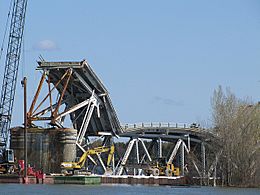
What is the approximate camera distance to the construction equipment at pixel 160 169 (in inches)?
4200

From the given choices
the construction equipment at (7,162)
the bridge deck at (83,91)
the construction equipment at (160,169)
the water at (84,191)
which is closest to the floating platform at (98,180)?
the construction equipment at (160,169)

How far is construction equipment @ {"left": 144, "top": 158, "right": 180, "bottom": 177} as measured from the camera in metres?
107

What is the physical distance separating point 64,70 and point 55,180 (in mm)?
14790

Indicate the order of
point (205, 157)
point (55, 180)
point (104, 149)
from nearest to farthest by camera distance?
point (55, 180) < point (104, 149) < point (205, 157)

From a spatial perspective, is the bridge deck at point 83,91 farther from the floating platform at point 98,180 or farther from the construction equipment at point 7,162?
the construction equipment at point 7,162

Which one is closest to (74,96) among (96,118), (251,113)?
(96,118)

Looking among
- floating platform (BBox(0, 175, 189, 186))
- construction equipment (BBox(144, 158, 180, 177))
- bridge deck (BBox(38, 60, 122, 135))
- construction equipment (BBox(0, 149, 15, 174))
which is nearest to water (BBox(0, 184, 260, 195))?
floating platform (BBox(0, 175, 189, 186))

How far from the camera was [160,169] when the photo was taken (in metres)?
109

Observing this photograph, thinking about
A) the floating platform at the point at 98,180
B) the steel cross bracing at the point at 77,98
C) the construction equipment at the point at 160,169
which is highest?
the steel cross bracing at the point at 77,98

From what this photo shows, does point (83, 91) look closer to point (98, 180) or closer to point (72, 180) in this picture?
point (98, 180)

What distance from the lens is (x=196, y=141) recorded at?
126 meters

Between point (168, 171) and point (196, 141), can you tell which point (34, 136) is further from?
point (196, 141)

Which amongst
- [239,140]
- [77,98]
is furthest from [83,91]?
[239,140]

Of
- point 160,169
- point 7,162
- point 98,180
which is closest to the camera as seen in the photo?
point 7,162
